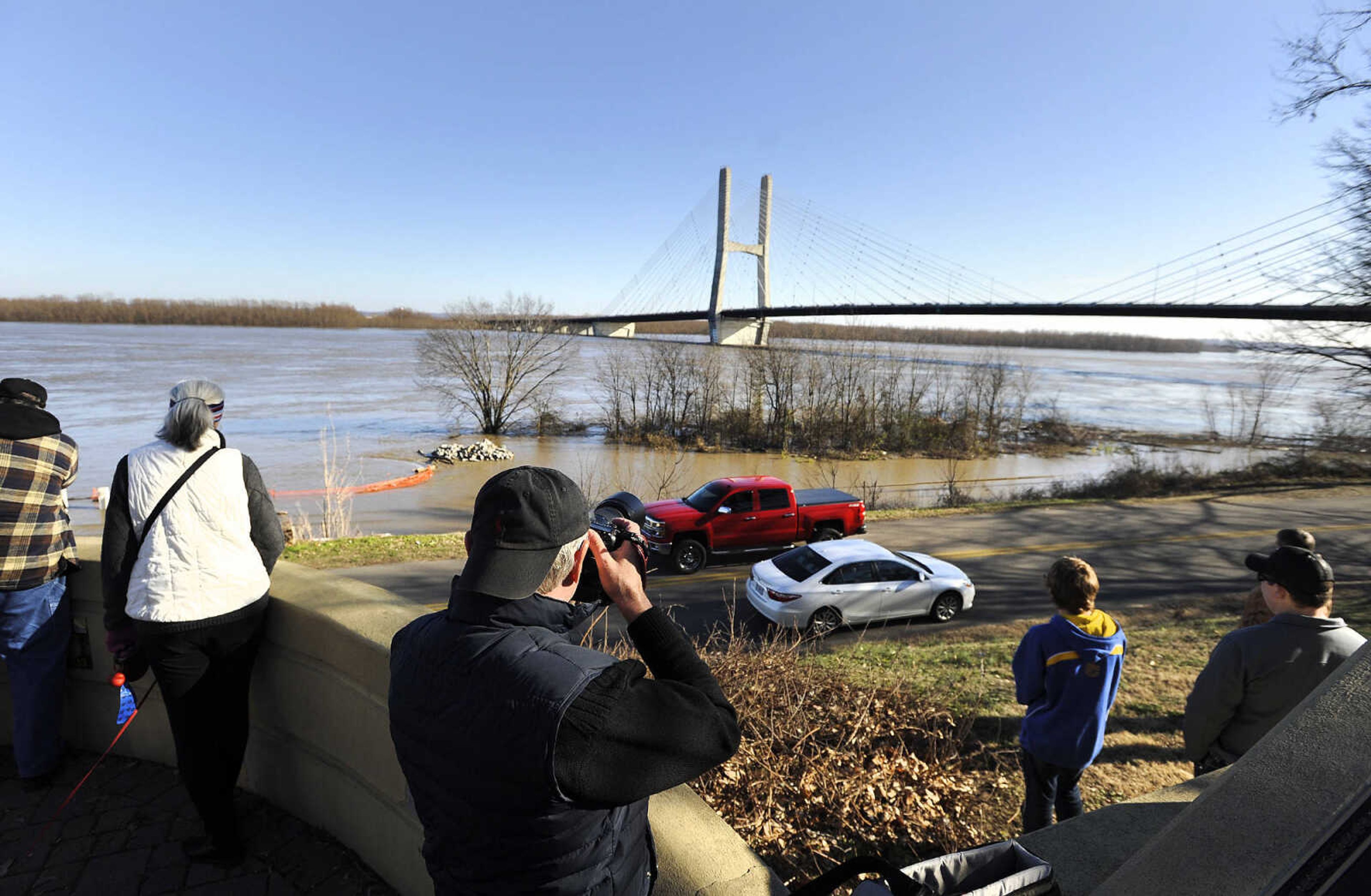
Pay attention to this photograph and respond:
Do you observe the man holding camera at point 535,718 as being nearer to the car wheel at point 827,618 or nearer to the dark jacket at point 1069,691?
the dark jacket at point 1069,691

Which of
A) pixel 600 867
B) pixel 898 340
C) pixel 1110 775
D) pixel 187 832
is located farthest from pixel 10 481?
pixel 898 340

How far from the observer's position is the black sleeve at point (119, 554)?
8.61 ft

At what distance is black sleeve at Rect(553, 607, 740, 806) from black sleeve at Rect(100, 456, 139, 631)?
2272mm

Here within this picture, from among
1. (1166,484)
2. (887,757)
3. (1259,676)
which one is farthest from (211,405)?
(1166,484)

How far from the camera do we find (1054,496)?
21281mm

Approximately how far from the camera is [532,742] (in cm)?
124

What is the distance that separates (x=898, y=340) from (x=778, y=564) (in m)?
35.8

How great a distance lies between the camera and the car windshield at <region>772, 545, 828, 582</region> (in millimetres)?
9320

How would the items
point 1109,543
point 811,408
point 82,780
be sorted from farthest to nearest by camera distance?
point 811,408 → point 1109,543 → point 82,780

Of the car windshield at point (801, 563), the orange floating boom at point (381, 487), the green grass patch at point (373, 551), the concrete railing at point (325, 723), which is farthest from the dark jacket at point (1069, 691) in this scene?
the orange floating boom at point (381, 487)

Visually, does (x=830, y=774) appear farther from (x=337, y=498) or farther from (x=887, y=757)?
(x=337, y=498)

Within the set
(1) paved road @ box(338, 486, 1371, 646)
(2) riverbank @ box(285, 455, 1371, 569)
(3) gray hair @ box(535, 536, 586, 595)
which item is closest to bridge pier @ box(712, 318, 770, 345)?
(2) riverbank @ box(285, 455, 1371, 569)

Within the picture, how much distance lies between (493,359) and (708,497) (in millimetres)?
28999

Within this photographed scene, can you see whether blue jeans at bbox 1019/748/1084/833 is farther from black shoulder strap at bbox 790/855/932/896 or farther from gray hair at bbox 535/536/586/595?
gray hair at bbox 535/536/586/595
